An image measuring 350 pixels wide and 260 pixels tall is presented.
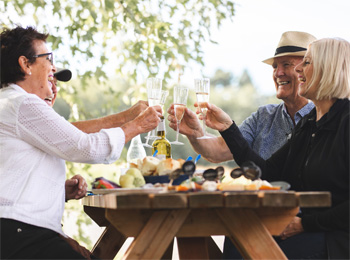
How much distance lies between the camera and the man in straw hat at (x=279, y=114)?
3803mm

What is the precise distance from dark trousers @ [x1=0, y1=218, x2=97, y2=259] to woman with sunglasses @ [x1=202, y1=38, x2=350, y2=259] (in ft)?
3.08

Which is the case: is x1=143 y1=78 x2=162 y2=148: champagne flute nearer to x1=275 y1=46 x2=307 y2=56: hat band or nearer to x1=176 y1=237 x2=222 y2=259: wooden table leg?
x1=176 y1=237 x2=222 y2=259: wooden table leg

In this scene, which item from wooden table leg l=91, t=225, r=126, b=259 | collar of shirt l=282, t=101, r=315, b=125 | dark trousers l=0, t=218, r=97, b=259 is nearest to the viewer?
dark trousers l=0, t=218, r=97, b=259

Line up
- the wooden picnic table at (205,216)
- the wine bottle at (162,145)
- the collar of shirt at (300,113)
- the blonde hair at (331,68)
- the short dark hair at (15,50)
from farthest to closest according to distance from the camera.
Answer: the collar of shirt at (300,113)
the wine bottle at (162,145)
the short dark hair at (15,50)
the blonde hair at (331,68)
the wooden picnic table at (205,216)

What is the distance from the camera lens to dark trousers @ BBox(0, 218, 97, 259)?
2355 millimetres

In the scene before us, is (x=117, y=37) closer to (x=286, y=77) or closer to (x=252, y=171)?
(x=286, y=77)

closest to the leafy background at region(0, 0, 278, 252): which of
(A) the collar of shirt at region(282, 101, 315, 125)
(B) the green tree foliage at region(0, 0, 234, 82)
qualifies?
(B) the green tree foliage at region(0, 0, 234, 82)

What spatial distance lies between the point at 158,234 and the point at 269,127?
6.36 feet

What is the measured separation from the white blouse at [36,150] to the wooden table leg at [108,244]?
0.77m

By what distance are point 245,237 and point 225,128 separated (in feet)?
3.79

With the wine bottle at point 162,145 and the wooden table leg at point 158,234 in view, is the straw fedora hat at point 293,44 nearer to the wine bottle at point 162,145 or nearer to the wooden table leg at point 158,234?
the wine bottle at point 162,145

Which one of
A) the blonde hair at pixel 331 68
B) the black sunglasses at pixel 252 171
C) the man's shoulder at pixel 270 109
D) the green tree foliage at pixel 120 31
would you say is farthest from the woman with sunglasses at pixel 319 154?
the green tree foliage at pixel 120 31

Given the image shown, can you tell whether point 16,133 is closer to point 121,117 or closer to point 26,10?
point 121,117

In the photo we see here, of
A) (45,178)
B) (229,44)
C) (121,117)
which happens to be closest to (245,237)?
(45,178)
